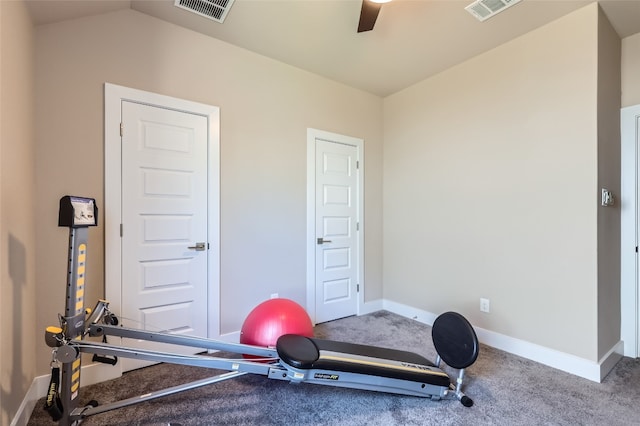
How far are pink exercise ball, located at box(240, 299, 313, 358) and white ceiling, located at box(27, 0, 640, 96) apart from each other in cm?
236

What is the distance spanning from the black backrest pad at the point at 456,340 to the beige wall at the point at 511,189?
3.53 ft

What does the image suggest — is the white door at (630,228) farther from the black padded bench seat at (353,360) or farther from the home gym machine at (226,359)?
the black padded bench seat at (353,360)

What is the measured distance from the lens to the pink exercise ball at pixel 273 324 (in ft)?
6.91

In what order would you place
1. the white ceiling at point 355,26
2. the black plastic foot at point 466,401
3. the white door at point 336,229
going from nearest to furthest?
the black plastic foot at point 466,401, the white ceiling at point 355,26, the white door at point 336,229

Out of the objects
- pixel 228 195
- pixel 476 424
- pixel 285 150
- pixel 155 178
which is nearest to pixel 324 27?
pixel 285 150

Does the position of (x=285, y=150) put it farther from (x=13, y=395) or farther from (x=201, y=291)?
(x=13, y=395)

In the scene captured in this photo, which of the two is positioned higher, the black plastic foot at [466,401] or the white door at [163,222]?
the white door at [163,222]

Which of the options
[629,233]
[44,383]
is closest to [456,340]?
[629,233]

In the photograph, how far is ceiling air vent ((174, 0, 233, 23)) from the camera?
2.23 meters

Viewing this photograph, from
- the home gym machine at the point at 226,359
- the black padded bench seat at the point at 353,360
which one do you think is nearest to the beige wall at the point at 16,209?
the home gym machine at the point at 226,359

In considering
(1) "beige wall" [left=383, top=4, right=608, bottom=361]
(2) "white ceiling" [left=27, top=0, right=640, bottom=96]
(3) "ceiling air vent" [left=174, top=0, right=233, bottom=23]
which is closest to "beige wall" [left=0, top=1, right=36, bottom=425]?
(2) "white ceiling" [left=27, top=0, right=640, bottom=96]

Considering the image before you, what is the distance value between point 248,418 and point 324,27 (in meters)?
3.00

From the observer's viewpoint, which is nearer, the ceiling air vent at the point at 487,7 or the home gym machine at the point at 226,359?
the home gym machine at the point at 226,359

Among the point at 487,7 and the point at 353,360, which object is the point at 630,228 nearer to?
the point at 487,7
